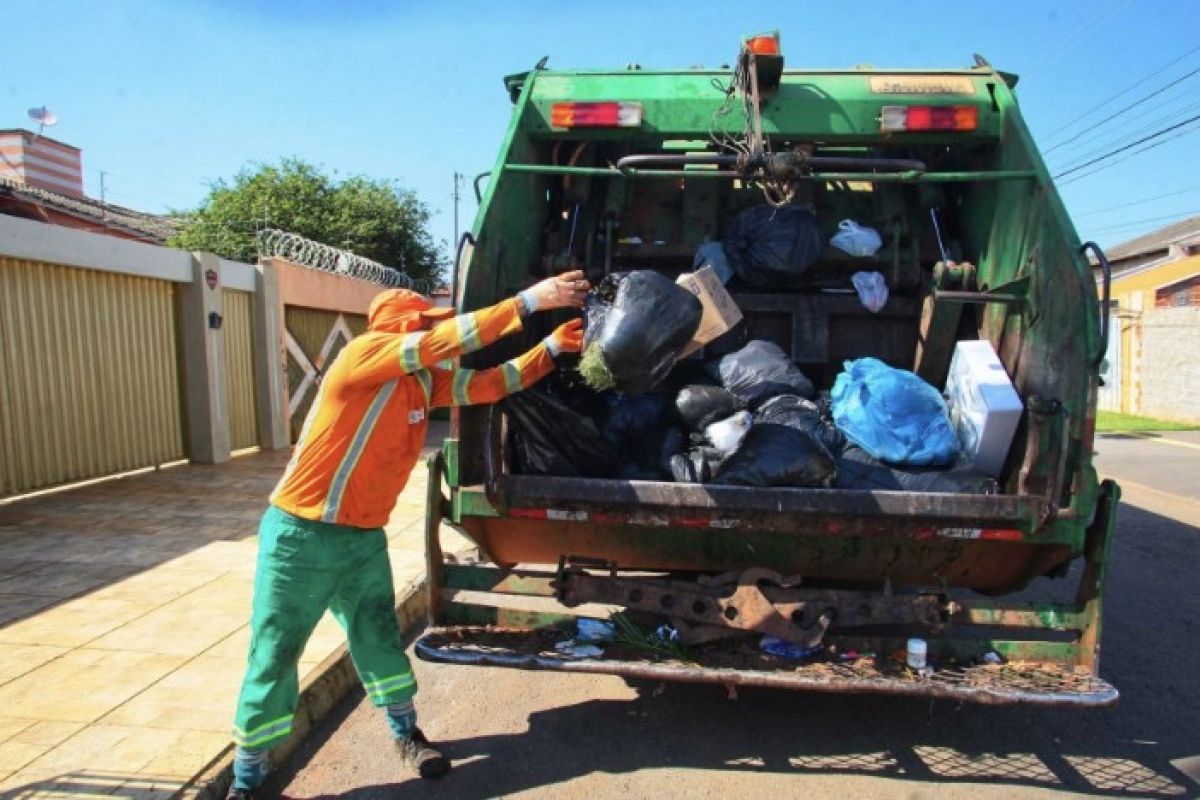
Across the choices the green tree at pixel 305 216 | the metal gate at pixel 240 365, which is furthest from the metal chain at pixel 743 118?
the green tree at pixel 305 216

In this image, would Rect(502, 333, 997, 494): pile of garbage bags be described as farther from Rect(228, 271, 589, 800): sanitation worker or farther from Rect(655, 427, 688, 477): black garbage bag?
Rect(228, 271, 589, 800): sanitation worker

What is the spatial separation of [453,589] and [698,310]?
126 centimetres

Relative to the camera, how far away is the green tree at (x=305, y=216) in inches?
714

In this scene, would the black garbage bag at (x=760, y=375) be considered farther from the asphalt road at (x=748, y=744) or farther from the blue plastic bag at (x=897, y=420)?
the asphalt road at (x=748, y=744)

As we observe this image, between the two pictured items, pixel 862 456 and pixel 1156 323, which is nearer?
pixel 862 456

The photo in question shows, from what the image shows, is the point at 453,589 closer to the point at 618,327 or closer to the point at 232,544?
the point at 618,327

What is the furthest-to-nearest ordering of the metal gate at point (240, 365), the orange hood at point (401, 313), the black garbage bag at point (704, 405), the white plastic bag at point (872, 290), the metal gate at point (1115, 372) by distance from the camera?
the metal gate at point (1115, 372)
the metal gate at point (240, 365)
the white plastic bag at point (872, 290)
the black garbage bag at point (704, 405)
the orange hood at point (401, 313)

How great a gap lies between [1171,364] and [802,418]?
17.3 meters

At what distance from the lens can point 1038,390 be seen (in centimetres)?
290

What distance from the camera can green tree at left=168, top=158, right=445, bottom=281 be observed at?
18.1 m

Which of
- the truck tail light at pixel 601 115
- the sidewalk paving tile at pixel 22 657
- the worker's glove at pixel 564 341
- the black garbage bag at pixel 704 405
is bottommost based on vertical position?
the sidewalk paving tile at pixel 22 657

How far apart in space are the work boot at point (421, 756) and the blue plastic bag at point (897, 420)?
5.74 feet

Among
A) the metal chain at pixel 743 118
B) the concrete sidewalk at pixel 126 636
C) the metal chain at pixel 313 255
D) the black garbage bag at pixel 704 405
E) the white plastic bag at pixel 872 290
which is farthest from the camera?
the metal chain at pixel 313 255

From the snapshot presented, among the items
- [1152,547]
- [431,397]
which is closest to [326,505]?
[431,397]
